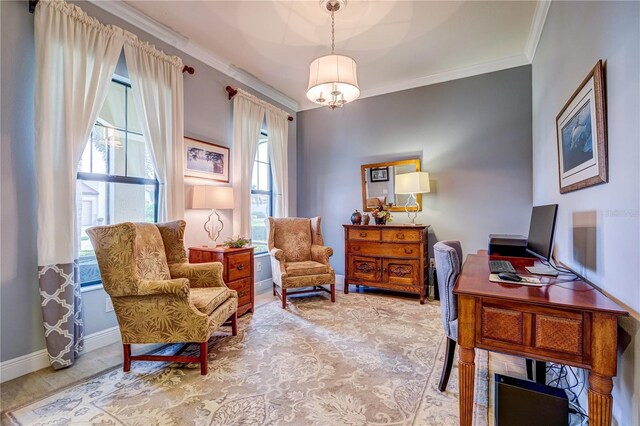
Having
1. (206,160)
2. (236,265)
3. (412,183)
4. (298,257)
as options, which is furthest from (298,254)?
(412,183)

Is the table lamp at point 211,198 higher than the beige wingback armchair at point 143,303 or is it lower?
higher

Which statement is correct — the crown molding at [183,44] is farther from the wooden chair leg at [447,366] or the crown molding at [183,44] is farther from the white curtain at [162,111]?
the wooden chair leg at [447,366]

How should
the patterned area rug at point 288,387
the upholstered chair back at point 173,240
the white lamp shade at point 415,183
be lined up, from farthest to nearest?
the white lamp shade at point 415,183 < the upholstered chair back at point 173,240 < the patterned area rug at point 288,387

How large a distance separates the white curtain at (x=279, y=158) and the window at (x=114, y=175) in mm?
1875

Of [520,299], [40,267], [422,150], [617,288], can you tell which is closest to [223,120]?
[40,267]

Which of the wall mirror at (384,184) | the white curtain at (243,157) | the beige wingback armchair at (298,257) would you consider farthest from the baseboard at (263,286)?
the wall mirror at (384,184)

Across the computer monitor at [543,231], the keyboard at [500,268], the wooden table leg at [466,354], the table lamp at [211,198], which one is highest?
the table lamp at [211,198]

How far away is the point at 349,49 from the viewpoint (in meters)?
3.33

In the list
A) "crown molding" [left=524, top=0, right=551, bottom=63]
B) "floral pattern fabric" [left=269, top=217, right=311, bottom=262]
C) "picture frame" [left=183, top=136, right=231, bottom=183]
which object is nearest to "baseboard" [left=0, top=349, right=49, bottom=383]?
"picture frame" [left=183, top=136, right=231, bottom=183]

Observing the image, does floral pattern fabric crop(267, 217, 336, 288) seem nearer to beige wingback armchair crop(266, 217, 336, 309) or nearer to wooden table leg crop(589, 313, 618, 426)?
beige wingback armchair crop(266, 217, 336, 309)

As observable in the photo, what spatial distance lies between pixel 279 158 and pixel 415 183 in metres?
2.12

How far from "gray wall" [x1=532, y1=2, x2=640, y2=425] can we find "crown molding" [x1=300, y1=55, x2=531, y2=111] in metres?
1.51

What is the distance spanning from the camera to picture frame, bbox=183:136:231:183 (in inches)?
127

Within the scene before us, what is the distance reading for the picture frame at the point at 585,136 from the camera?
1.44 meters
